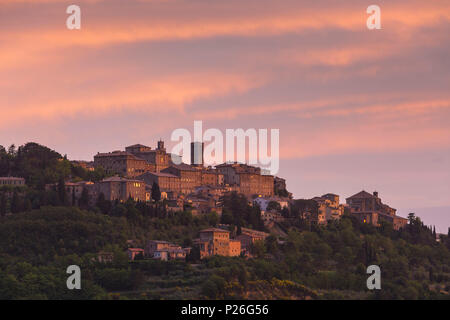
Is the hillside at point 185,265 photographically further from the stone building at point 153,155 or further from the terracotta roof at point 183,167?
the stone building at point 153,155

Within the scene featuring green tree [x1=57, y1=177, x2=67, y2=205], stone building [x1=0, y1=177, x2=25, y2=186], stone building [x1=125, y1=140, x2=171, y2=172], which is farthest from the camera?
stone building [x1=125, y1=140, x2=171, y2=172]

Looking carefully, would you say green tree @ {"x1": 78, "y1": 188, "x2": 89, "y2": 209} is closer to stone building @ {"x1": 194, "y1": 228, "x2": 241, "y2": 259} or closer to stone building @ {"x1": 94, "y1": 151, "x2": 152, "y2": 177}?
stone building @ {"x1": 194, "y1": 228, "x2": 241, "y2": 259}

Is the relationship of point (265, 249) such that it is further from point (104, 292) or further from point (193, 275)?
point (104, 292)

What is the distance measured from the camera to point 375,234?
9962 centimetres

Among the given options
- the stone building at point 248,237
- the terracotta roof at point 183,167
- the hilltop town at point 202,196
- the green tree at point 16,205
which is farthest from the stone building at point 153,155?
the green tree at point 16,205

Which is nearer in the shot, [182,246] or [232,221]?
[182,246]

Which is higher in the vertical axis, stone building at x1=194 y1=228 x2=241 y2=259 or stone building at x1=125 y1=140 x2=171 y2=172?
stone building at x1=125 y1=140 x2=171 y2=172

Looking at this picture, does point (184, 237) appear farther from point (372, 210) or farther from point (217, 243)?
point (372, 210)

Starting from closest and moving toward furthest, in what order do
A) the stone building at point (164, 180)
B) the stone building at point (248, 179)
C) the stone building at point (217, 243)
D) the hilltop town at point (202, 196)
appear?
the stone building at point (217, 243) → the hilltop town at point (202, 196) → the stone building at point (164, 180) → the stone building at point (248, 179)

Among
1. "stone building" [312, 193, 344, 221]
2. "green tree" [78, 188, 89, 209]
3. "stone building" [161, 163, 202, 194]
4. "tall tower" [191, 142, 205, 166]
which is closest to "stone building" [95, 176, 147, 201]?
"green tree" [78, 188, 89, 209]

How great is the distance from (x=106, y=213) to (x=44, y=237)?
24.8ft

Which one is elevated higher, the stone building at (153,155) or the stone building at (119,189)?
the stone building at (153,155)
